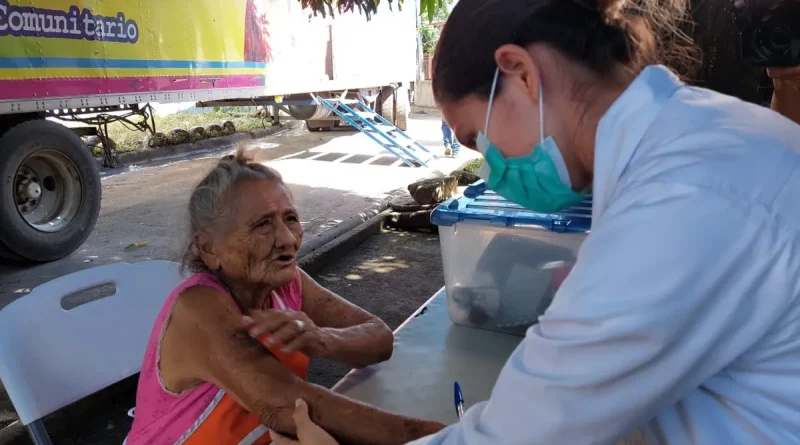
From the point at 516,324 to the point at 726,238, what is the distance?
1.16 m

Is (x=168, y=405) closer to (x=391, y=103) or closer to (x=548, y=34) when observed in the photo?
(x=548, y=34)

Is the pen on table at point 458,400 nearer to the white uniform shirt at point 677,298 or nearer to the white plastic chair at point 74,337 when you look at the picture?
the white uniform shirt at point 677,298

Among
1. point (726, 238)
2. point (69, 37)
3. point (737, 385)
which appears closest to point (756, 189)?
point (726, 238)

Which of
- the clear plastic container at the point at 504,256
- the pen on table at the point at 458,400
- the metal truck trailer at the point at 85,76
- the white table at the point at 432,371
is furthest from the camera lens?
the metal truck trailer at the point at 85,76


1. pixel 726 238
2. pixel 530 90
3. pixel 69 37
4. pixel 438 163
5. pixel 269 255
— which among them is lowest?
pixel 438 163

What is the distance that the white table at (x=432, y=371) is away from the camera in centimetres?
143

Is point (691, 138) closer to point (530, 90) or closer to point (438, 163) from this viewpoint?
point (530, 90)

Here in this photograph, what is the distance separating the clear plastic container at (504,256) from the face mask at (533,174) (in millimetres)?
483

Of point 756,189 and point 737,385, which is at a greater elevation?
point 756,189

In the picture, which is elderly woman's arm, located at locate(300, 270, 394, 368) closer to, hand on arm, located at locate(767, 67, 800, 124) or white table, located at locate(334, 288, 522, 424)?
white table, located at locate(334, 288, 522, 424)

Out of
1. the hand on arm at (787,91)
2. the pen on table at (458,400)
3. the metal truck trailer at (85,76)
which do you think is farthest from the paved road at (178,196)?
the hand on arm at (787,91)

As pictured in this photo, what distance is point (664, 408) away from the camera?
0.71m

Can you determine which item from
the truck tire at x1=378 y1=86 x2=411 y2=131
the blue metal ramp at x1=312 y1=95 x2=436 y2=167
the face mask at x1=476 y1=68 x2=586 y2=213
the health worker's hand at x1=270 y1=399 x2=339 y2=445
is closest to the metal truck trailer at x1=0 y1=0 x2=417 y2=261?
the blue metal ramp at x1=312 y1=95 x2=436 y2=167

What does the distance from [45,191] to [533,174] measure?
17.5ft
